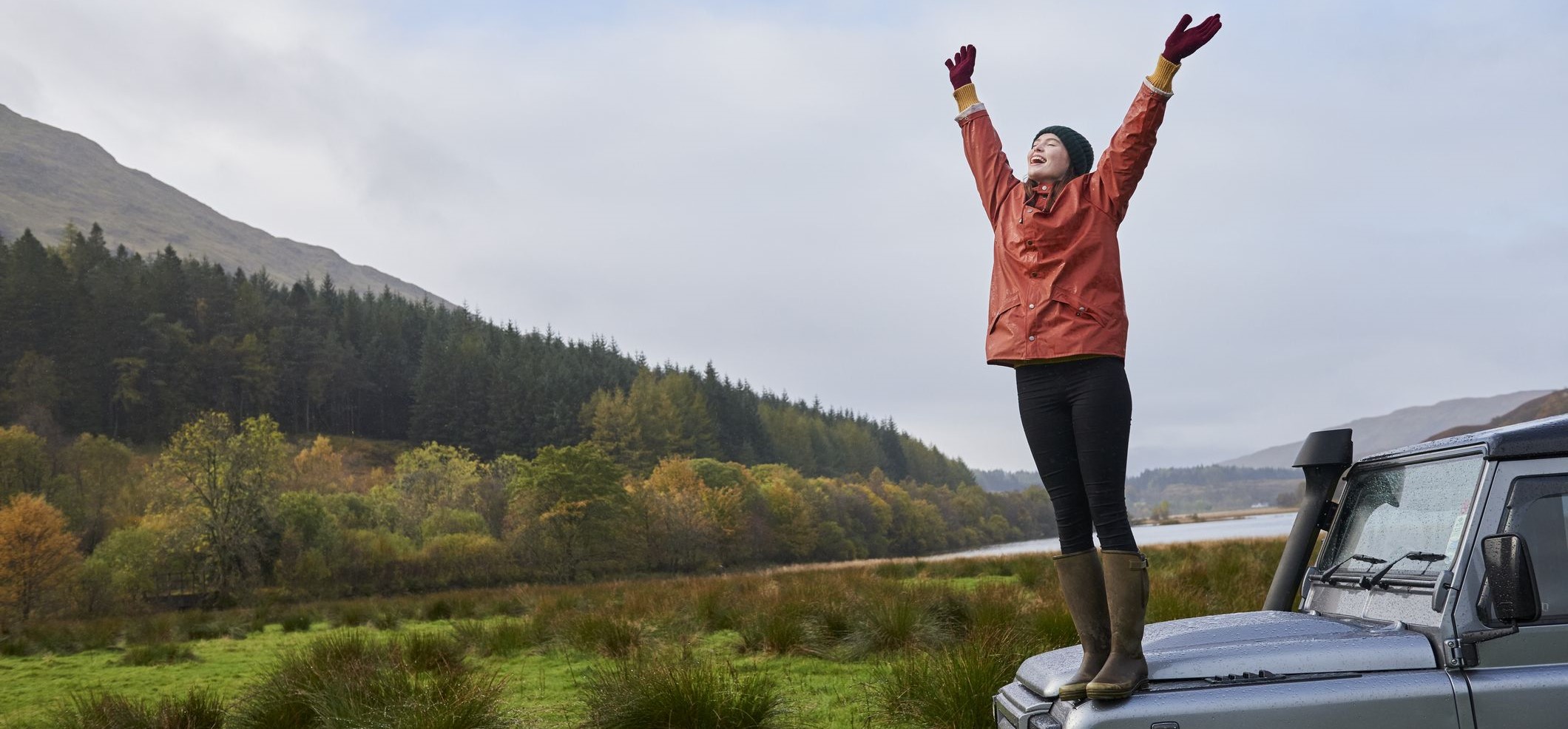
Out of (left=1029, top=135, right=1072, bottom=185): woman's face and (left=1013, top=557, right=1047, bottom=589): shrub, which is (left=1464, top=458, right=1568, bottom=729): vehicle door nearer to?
(left=1029, top=135, right=1072, bottom=185): woman's face

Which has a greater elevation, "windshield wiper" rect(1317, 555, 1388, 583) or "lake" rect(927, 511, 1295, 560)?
"windshield wiper" rect(1317, 555, 1388, 583)

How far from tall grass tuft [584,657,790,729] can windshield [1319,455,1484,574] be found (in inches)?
111

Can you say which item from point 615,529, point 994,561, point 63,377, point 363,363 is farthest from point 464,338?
point 994,561

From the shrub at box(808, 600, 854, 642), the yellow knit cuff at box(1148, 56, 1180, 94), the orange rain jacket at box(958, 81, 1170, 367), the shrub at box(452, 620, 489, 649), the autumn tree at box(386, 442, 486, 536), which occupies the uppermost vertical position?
the yellow knit cuff at box(1148, 56, 1180, 94)

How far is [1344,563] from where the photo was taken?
3602 millimetres

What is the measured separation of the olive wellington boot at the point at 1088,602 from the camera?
10.3ft

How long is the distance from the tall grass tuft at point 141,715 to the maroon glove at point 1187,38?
6.16m

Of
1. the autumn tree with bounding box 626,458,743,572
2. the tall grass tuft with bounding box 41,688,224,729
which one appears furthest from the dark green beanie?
the autumn tree with bounding box 626,458,743,572

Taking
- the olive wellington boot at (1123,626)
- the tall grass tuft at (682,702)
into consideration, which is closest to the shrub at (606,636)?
the tall grass tuft at (682,702)

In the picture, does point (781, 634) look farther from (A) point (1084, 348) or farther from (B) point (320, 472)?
(B) point (320, 472)

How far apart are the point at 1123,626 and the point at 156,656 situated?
462 inches

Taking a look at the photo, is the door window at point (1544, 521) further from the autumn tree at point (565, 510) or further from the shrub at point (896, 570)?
the autumn tree at point (565, 510)

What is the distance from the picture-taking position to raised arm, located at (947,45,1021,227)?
362 cm

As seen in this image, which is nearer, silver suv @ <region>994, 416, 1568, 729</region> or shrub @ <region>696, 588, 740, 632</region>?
silver suv @ <region>994, 416, 1568, 729</region>
